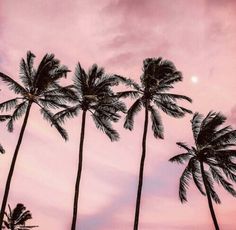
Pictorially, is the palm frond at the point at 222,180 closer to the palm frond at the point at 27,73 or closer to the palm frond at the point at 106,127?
the palm frond at the point at 106,127

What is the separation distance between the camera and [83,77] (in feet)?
83.8

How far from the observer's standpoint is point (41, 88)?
24453mm

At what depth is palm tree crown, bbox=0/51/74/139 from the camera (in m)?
24.2

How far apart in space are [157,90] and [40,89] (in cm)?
863

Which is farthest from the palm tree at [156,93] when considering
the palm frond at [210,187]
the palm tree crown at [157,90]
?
the palm frond at [210,187]

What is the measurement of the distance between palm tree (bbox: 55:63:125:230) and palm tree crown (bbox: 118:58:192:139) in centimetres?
109

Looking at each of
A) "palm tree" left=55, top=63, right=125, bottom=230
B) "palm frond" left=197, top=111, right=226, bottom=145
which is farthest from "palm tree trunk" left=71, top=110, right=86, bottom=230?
"palm frond" left=197, top=111, right=226, bottom=145

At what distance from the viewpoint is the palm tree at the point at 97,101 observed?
25102 millimetres

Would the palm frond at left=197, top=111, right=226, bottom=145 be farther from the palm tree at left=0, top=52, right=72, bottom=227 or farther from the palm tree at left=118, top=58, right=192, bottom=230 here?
the palm tree at left=0, top=52, right=72, bottom=227

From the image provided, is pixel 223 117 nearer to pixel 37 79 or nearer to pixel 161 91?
pixel 161 91

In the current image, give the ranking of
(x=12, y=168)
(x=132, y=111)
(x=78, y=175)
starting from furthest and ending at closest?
(x=132, y=111) → (x=78, y=175) → (x=12, y=168)

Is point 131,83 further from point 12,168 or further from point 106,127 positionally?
point 12,168

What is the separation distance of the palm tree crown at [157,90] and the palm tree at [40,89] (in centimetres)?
472

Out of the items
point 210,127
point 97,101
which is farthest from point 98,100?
point 210,127
